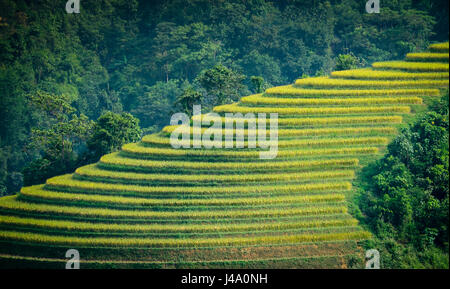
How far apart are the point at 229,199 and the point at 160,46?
24643mm

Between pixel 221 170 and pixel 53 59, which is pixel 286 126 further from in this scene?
pixel 53 59

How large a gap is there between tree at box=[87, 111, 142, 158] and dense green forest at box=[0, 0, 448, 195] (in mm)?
9567

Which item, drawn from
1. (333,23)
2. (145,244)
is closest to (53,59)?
(333,23)

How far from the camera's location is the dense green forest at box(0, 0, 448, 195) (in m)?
43.8

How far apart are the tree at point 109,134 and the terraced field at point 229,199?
4.71 m

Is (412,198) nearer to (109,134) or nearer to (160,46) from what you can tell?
(109,134)

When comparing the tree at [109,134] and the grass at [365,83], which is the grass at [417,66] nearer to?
Result: the grass at [365,83]

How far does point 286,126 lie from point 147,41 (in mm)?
23929

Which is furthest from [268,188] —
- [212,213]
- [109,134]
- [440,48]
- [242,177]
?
[440,48]

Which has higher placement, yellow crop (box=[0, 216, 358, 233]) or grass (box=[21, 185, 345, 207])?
grass (box=[21, 185, 345, 207])

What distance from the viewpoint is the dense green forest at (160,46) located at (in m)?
43.8

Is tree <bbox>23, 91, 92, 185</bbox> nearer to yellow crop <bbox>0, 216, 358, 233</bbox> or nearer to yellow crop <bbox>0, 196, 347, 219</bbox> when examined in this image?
yellow crop <bbox>0, 196, 347, 219</bbox>

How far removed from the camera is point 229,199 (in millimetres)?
24344

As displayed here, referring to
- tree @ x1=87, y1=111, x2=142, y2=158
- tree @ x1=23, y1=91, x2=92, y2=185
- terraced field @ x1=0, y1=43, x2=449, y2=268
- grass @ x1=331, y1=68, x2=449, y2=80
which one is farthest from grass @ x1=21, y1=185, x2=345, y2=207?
tree @ x1=23, y1=91, x2=92, y2=185
